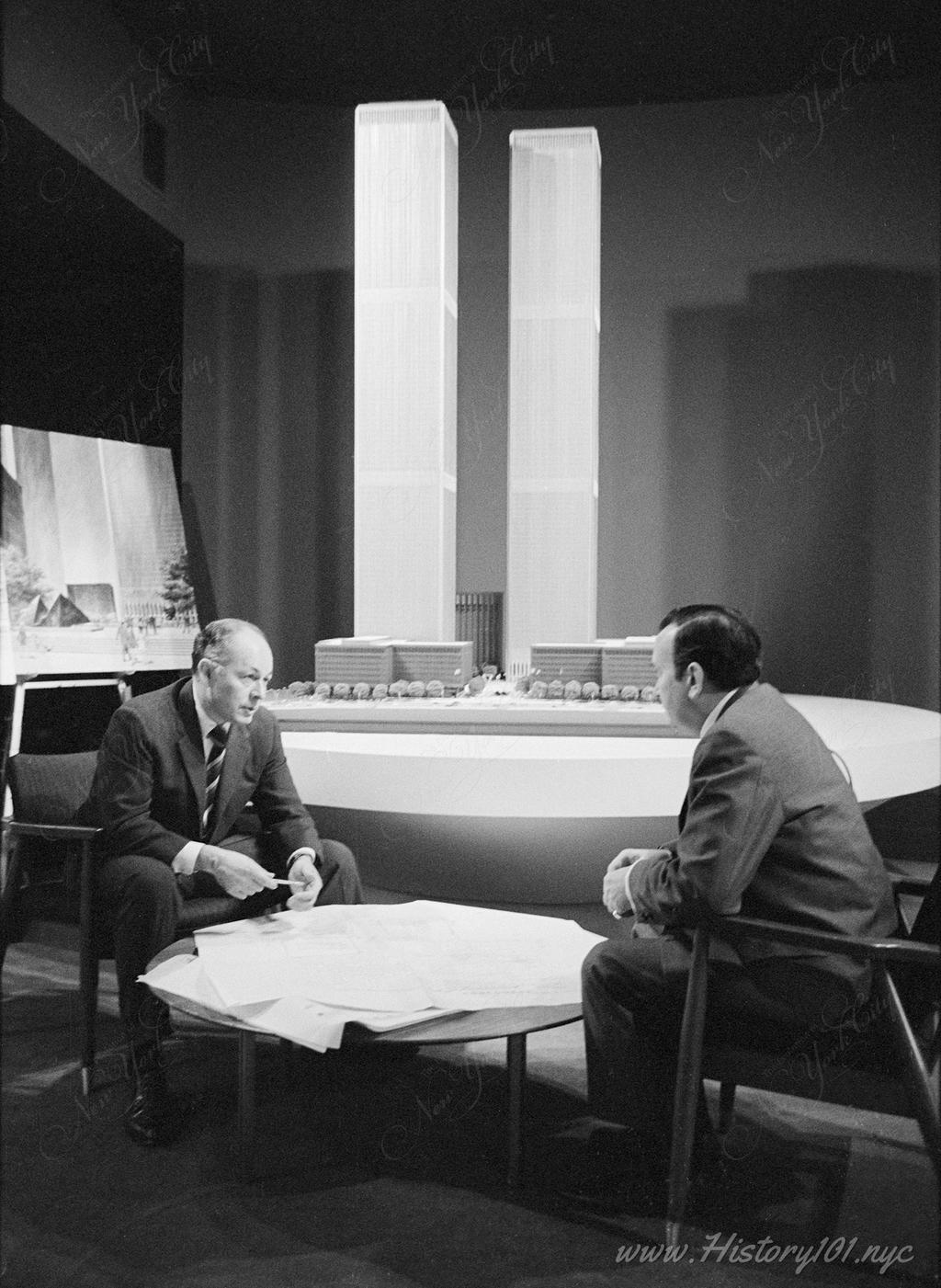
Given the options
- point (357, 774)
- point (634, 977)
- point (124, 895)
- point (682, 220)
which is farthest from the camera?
point (682, 220)

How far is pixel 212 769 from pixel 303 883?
357mm

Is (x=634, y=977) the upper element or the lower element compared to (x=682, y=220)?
lower

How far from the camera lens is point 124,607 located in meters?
3.33

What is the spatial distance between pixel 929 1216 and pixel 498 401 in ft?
14.1

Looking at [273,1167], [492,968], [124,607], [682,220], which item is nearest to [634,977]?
[492,968]

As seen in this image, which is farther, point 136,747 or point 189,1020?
point 189,1020

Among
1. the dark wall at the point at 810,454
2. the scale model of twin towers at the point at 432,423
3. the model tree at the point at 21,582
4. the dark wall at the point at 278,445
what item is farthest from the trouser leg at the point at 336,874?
the dark wall at the point at 278,445

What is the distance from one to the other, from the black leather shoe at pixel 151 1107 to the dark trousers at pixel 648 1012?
882 millimetres

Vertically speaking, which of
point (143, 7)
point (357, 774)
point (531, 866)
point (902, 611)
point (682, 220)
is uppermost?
point (682, 220)

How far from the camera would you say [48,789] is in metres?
2.60

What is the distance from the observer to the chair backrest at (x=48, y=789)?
8.46 feet

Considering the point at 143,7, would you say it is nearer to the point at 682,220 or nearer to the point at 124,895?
the point at 124,895

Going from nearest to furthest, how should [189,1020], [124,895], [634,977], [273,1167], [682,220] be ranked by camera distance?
[634,977] < [273,1167] < [124,895] < [189,1020] < [682,220]

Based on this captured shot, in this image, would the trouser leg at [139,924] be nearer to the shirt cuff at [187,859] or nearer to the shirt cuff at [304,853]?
the shirt cuff at [187,859]
